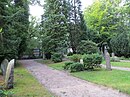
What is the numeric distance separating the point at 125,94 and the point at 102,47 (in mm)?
35826

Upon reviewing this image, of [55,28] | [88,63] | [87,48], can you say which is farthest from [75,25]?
[88,63]

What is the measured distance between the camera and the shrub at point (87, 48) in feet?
94.8

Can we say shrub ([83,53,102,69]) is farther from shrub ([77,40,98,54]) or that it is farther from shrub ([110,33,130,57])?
shrub ([110,33,130,57])

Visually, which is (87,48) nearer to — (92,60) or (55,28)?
(55,28)

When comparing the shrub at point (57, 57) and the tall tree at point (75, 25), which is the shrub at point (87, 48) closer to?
the tall tree at point (75, 25)

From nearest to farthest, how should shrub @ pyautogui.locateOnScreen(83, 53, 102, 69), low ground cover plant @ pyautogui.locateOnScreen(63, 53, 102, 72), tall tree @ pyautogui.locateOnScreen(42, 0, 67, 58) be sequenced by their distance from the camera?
1. low ground cover plant @ pyautogui.locateOnScreen(63, 53, 102, 72)
2. shrub @ pyautogui.locateOnScreen(83, 53, 102, 69)
3. tall tree @ pyautogui.locateOnScreen(42, 0, 67, 58)

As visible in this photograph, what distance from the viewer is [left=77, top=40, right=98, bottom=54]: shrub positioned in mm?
28891

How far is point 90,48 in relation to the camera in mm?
29422

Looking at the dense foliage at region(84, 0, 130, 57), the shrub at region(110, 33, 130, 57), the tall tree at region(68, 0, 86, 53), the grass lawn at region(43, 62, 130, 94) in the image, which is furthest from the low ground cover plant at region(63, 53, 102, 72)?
the dense foliage at region(84, 0, 130, 57)

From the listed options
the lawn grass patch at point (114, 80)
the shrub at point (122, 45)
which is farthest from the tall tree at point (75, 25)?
the lawn grass patch at point (114, 80)

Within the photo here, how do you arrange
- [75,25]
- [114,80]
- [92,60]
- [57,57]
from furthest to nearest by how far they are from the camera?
[75,25]
[57,57]
[92,60]
[114,80]

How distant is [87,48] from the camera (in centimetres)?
2986

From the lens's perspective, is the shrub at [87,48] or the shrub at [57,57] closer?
the shrub at [87,48]

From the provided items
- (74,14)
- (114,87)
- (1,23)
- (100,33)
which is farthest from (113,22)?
(114,87)
